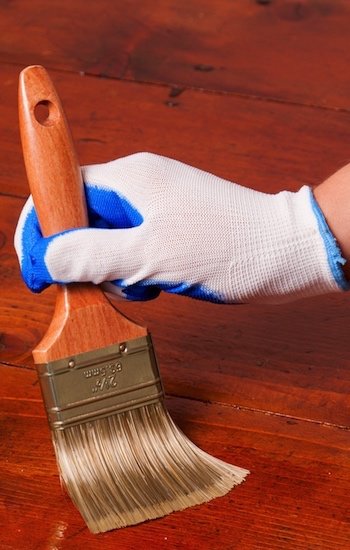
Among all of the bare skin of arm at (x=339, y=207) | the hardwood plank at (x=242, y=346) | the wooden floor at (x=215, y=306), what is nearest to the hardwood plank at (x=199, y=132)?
the wooden floor at (x=215, y=306)

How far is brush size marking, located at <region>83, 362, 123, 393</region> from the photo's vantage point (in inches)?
44.3

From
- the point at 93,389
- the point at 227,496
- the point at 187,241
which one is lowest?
the point at 227,496

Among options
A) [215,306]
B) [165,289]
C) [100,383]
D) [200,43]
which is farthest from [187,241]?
[200,43]

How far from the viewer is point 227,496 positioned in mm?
1143

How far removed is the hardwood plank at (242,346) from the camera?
1.26 m

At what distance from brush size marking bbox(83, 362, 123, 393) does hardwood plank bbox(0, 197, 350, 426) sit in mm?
148

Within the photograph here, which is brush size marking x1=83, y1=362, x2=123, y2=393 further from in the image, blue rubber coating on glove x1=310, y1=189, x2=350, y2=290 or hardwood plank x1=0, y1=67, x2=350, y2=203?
hardwood plank x1=0, y1=67, x2=350, y2=203

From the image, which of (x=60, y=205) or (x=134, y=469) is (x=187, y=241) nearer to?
(x=60, y=205)

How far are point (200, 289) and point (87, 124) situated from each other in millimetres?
612

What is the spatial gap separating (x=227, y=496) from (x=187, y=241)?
0.81 ft

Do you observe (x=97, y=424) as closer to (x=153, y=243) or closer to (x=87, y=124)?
(x=153, y=243)

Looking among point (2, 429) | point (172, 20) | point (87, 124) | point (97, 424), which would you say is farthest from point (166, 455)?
point (172, 20)

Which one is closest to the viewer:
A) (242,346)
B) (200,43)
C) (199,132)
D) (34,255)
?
(34,255)

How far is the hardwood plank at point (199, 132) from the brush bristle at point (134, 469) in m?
0.50
